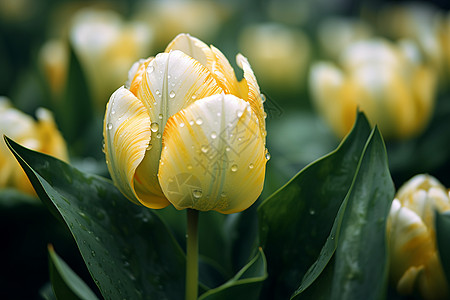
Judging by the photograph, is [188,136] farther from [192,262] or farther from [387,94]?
[387,94]

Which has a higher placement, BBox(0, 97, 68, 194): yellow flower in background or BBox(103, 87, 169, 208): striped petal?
BBox(103, 87, 169, 208): striped petal

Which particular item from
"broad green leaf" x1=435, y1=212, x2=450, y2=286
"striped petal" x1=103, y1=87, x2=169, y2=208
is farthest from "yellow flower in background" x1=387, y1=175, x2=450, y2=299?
"striped petal" x1=103, y1=87, x2=169, y2=208

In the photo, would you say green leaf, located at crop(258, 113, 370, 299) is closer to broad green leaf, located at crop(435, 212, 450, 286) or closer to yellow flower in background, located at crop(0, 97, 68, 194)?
broad green leaf, located at crop(435, 212, 450, 286)

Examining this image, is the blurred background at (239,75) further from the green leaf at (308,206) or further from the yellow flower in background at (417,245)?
the yellow flower in background at (417,245)

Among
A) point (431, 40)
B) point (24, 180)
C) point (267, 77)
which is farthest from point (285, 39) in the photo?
point (24, 180)

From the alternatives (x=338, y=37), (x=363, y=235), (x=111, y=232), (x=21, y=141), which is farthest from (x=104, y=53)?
(x=338, y=37)

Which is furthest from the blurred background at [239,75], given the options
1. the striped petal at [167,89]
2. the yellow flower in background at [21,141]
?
the striped petal at [167,89]
